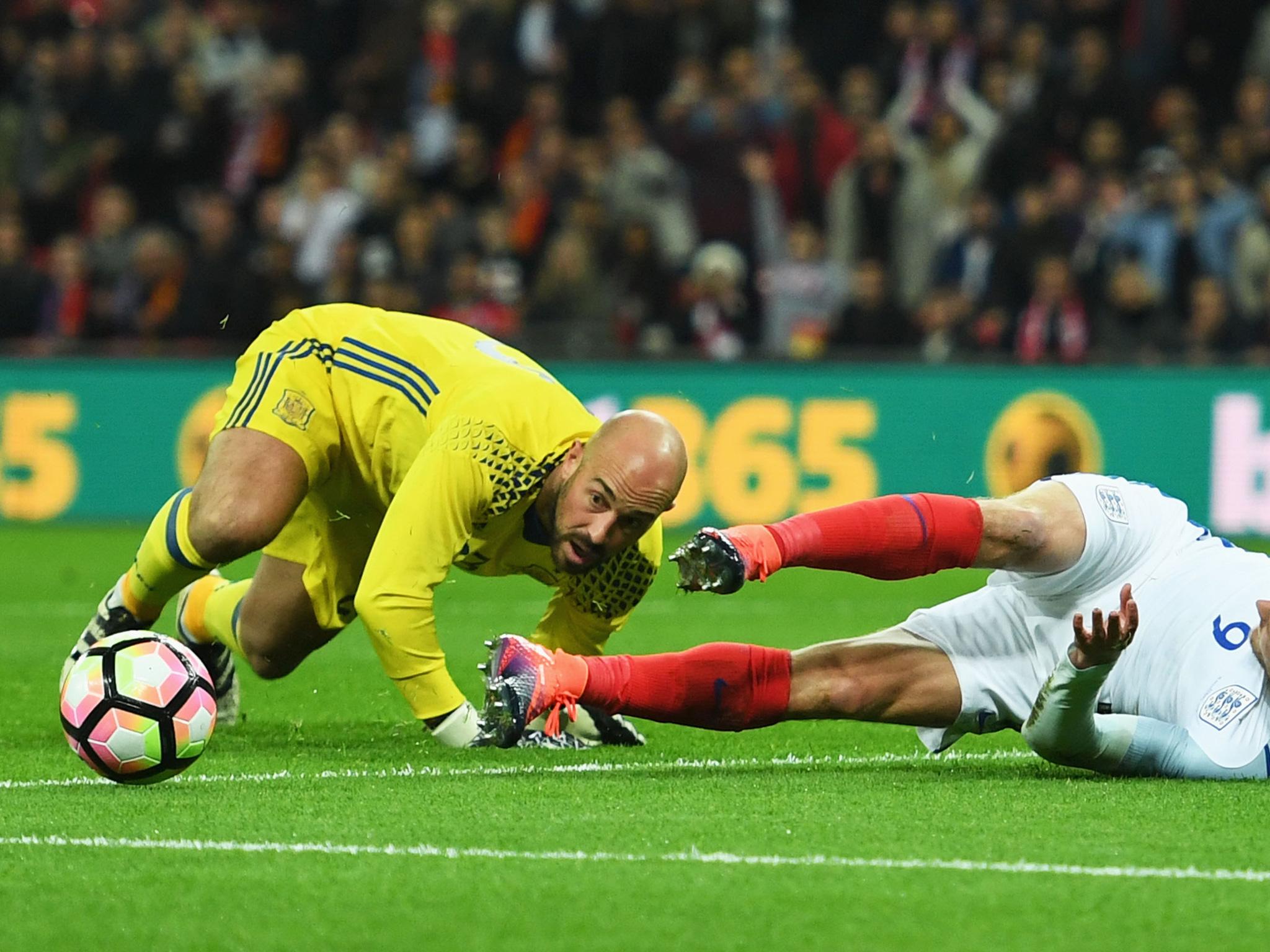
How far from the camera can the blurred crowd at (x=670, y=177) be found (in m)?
15.0

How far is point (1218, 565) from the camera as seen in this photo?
233 inches

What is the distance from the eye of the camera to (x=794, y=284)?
50.8 ft

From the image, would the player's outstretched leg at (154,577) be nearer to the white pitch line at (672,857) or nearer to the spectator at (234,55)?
the white pitch line at (672,857)

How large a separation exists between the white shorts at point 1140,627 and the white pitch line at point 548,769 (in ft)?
0.93

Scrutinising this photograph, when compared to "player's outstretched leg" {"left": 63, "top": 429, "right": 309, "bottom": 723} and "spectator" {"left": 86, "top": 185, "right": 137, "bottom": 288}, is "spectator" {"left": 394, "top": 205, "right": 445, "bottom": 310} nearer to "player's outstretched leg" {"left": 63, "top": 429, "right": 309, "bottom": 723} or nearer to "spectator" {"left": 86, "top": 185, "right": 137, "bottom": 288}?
"spectator" {"left": 86, "top": 185, "right": 137, "bottom": 288}

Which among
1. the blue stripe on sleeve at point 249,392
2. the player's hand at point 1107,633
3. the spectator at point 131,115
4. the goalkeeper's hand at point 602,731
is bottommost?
the goalkeeper's hand at point 602,731

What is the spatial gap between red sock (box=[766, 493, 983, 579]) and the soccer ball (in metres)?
1.58

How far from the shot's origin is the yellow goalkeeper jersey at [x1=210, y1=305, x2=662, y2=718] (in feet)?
19.3

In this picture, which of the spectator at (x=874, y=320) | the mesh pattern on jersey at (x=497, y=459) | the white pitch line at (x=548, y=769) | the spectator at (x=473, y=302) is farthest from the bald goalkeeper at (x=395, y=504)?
the spectator at (x=874, y=320)

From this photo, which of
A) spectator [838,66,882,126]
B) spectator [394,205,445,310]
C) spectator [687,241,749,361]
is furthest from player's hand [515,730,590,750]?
spectator [838,66,882,126]

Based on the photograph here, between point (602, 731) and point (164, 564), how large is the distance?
4.67 ft

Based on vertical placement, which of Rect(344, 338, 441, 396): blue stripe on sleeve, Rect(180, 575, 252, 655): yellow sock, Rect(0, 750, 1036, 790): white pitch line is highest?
Rect(344, 338, 441, 396): blue stripe on sleeve

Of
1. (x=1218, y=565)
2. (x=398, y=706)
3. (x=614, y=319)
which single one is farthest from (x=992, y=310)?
(x=1218, y=565)

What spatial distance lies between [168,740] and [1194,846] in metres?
2.53
